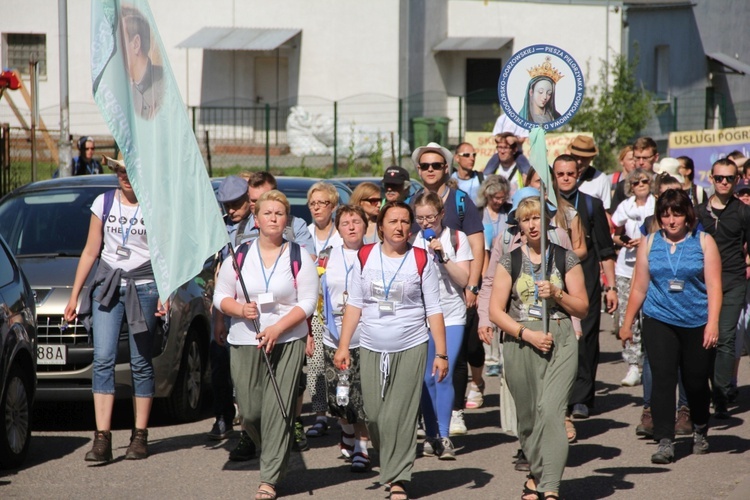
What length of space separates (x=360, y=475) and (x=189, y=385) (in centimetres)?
222

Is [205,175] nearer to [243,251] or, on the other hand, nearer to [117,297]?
[243,251]

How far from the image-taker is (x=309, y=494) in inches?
288

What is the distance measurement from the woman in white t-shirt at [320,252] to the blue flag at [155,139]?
167 cm

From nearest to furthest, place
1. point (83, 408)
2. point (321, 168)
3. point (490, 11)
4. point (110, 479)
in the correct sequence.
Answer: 1. point (110, 479)
2. point (83, 408)
3. point (321, 168)
4. point (490, 11)

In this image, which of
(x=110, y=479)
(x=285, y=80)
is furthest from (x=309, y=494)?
(x=285, y=80)

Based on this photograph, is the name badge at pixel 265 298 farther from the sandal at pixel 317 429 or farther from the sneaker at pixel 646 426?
the sneaker at pixel 646 426

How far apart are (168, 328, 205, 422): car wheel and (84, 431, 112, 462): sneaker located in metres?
1.18

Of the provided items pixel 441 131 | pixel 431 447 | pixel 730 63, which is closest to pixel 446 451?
pixel 431 447

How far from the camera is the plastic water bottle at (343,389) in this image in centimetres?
787

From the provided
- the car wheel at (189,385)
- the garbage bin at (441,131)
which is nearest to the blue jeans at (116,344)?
the car wheel at (189,385)

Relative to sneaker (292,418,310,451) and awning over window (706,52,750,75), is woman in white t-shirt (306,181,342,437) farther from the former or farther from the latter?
awning over window (706,52,750,75)

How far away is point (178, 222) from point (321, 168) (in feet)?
73.8

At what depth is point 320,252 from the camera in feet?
29.3

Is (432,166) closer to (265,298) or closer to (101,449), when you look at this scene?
(265,298)
